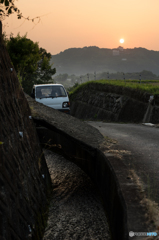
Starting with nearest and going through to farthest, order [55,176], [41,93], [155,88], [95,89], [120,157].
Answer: [120,157] → [55,176] → [41,93] → [155,88] → [95,89]

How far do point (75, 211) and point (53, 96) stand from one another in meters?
7.53

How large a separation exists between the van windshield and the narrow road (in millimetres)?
5019

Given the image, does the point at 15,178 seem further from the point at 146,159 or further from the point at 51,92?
the point at 51,92

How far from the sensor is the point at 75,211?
5930mm

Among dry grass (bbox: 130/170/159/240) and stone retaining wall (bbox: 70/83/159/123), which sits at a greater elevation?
dry grass (bbox: 130/170/159/240)

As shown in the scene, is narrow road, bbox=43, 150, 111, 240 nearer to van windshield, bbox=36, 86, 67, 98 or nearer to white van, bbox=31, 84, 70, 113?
white van, bbox=31, 84, 70, 113

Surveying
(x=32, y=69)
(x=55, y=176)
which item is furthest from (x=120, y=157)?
(x=32, y=69)

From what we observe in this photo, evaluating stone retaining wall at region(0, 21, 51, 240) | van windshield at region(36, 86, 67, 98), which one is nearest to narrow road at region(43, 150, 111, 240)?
stone retaining wall at region(0, 21, 51, 240)

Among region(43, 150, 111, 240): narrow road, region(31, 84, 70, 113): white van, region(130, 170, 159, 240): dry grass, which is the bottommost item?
region(43, 150, 111, 240): narrow road

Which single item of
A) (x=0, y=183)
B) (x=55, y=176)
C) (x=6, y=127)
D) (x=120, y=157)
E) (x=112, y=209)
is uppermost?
(x=6, y=127)

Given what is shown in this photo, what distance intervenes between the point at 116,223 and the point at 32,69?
37437 millimetres

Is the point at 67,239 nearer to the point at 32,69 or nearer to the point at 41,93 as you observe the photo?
the point at 41,93

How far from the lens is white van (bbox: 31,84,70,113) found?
41.0ft

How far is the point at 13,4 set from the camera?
233 inches
